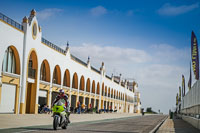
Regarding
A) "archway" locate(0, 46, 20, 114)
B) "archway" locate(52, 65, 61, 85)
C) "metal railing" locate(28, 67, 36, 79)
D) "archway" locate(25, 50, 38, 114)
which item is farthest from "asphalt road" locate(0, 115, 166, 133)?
"archway" locate(52, 65, 61, 85)

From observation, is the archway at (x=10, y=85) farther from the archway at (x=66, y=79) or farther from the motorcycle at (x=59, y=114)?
the archway at (x=66, y=79)

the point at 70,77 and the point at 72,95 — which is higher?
the point at 70,77

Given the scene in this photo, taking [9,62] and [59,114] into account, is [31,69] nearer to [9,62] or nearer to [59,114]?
[9,62]

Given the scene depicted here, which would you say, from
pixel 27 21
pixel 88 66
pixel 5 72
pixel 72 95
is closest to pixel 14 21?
pixel 27 21

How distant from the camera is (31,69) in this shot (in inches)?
1242

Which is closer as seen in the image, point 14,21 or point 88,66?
point 14,21

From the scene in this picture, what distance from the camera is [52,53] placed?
36062 millimetres

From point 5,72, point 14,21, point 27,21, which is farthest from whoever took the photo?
point 27,21

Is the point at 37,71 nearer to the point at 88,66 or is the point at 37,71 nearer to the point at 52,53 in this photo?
the point at 52,53

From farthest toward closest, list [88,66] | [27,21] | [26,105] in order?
[88,66] → [26,105] → [27,21]

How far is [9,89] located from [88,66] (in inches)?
1038

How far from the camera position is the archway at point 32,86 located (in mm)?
31016

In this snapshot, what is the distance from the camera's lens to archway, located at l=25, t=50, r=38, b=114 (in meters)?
31.0

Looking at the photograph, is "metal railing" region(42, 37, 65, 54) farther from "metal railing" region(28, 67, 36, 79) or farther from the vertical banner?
the vertical banner
